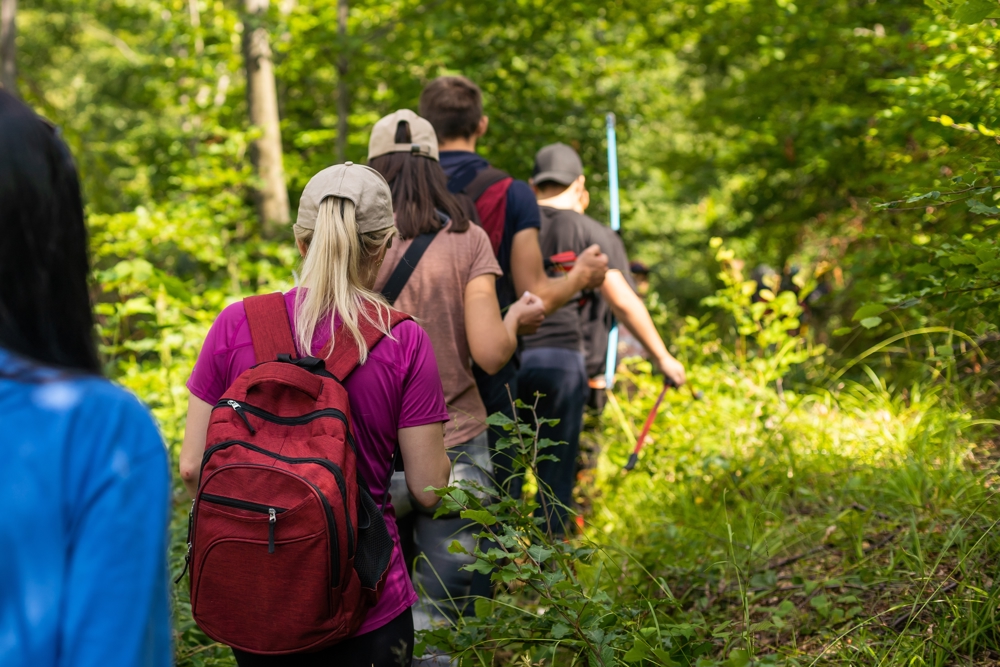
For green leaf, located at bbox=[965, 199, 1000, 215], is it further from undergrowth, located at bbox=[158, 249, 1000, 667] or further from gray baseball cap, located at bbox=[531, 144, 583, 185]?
gray baseball cap, located at bbox=[531, 144, 583, 185]

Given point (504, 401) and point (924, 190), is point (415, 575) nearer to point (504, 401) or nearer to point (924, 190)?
point (504, 401)

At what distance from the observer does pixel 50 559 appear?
3.03ft

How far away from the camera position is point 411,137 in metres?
2.82

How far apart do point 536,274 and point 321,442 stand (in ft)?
5.43

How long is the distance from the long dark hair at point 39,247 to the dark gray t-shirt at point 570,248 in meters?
3.20

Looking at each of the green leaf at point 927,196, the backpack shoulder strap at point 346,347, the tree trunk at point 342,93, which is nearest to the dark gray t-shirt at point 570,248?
A: the green leaf at point 927,196

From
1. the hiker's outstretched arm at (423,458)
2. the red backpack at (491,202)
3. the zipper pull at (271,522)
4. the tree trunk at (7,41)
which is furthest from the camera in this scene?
the tree trunk at (7,41)

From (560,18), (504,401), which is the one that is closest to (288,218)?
(560,18)

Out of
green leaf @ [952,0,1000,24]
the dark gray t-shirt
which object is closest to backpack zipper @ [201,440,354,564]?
green leaf @ [952,0,1000,24]

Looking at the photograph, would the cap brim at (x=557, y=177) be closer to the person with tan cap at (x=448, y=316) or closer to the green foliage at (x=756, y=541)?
the green foliage at (x=756, y=541)

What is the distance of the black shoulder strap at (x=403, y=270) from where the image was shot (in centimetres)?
267

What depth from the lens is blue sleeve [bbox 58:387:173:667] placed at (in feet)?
3.04

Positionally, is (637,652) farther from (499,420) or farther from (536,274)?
(536,274)

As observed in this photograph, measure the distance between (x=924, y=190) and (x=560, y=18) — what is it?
583 centimetres
